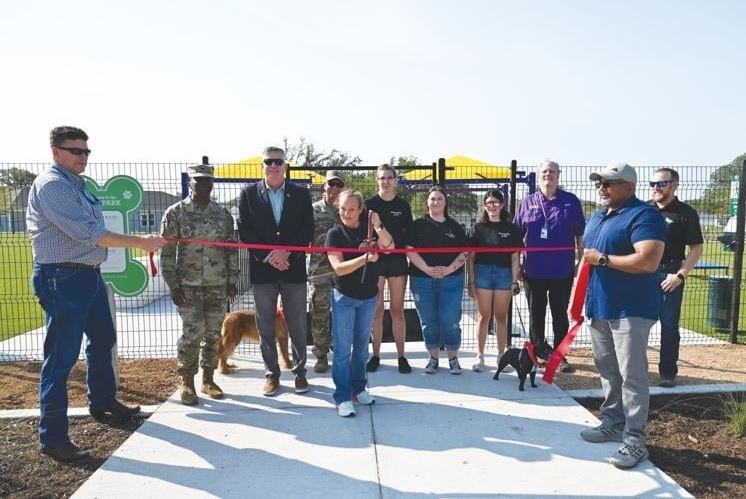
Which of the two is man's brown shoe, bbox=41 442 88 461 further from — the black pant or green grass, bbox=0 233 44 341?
the black pant

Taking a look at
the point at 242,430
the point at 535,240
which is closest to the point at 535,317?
the point at 535,240

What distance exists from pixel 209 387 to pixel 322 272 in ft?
5.31

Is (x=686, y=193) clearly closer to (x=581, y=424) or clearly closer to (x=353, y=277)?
(x=581, y=424)

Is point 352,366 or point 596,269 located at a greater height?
point 596,269

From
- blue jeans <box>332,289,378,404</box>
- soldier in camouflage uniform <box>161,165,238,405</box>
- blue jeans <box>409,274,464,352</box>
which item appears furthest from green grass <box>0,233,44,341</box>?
blue jeans <box>409,274,464,352</box>

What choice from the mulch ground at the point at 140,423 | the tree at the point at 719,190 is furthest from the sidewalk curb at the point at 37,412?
the tree at the point at 719,190

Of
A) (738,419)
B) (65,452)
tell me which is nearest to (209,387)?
(65,452)

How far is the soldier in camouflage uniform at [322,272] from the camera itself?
562cm

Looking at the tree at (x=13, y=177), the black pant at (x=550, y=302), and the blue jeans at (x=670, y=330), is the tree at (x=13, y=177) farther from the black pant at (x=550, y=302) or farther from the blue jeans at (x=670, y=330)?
the blue jeans at (x=670, y=330)

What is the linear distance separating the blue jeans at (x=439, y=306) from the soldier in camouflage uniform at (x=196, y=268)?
187 cm

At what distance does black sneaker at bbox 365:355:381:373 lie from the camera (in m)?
5.70

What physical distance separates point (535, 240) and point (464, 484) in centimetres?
286

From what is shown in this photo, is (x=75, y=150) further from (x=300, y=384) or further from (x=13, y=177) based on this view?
(x=13, y=177)

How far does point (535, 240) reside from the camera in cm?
544
